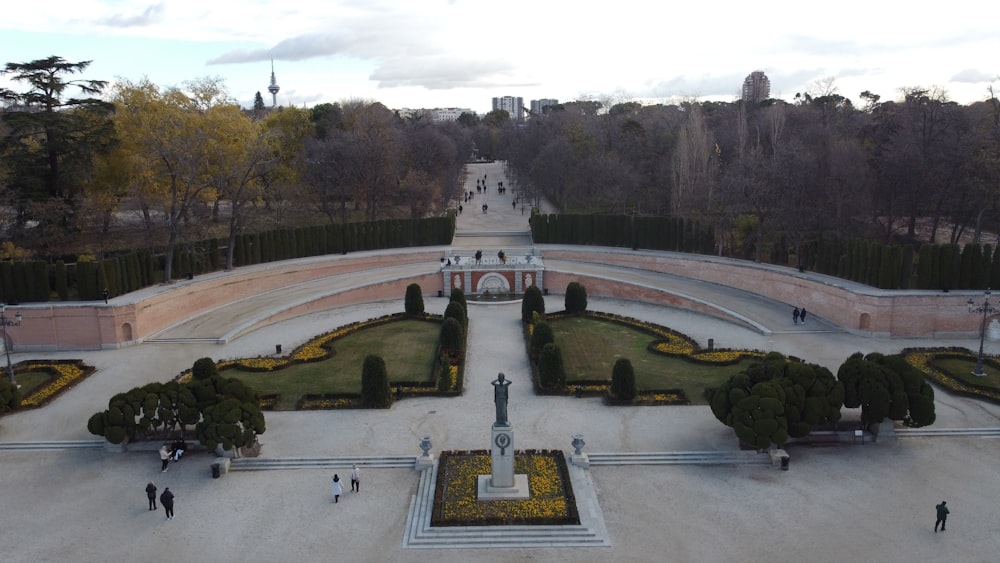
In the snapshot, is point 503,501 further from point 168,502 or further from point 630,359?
point 630,359

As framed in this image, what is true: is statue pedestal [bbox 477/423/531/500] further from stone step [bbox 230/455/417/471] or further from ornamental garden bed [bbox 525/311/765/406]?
ornamental garden bed [bbox 525/311/765/406]

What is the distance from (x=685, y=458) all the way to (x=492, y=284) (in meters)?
23.6

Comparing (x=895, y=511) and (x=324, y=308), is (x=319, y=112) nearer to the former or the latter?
(x=324, y=308)

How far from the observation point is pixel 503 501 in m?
18.8

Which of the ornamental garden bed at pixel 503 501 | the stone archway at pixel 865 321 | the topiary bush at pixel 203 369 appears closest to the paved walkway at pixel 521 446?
the ornamental garden bed at pixel 503 501

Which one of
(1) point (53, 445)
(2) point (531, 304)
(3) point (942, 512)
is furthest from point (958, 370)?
(1) point (53, 445)

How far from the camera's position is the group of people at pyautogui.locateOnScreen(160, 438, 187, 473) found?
68.9ft

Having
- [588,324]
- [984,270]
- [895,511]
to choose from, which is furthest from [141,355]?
[984,270]

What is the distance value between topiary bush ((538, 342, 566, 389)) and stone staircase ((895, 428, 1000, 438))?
36.4 feet

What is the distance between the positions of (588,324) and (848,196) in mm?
19197

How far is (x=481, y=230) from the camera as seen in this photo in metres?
59.1

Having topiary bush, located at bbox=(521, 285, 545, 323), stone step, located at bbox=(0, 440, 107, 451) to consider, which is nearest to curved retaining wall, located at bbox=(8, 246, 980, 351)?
topiary bush, located at bbox=(521, 285, 545, 323)

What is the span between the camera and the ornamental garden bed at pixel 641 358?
26734mm

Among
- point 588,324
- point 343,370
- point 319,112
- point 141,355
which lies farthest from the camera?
point 319,112
